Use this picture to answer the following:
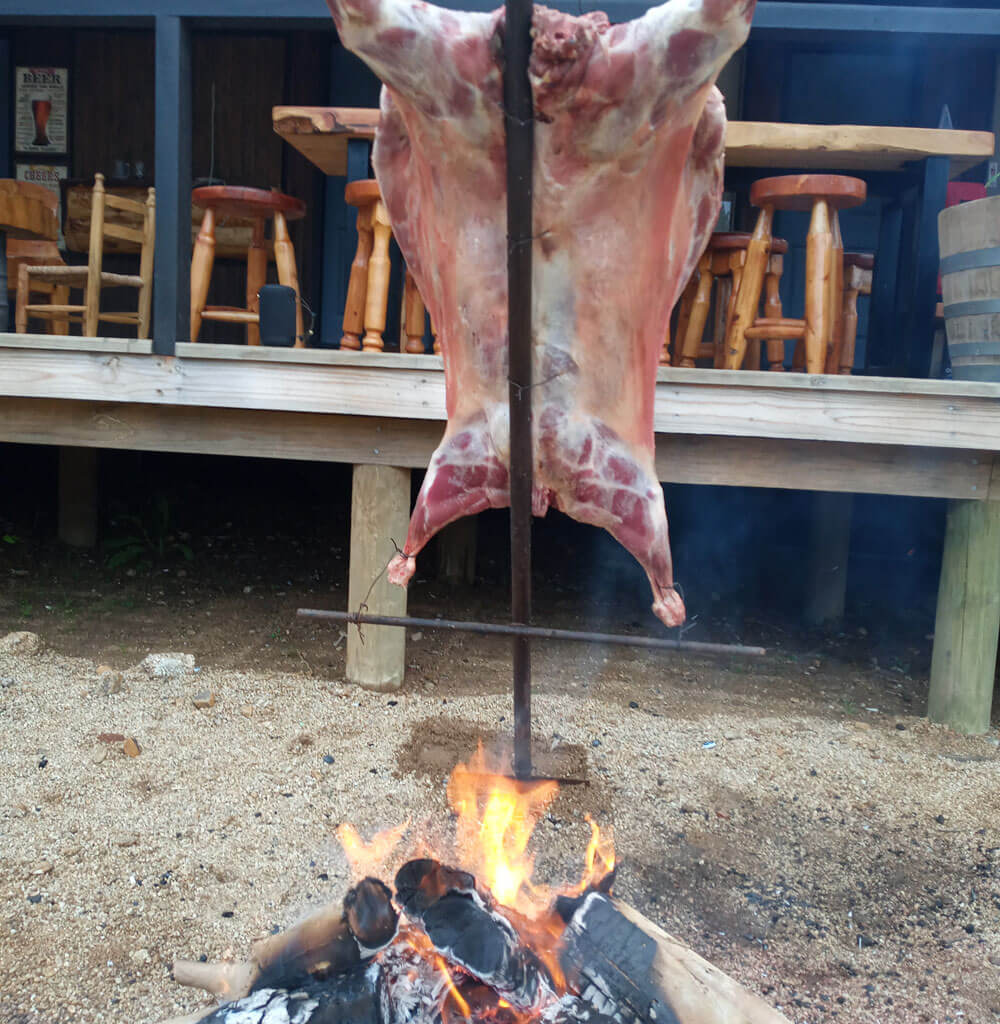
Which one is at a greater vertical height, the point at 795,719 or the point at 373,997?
the point at 373,997

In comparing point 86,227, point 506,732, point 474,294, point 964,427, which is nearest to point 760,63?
point 964,427

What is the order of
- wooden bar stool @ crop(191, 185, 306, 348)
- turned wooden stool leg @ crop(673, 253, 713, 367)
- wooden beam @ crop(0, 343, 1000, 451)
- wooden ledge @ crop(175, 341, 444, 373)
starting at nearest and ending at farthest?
wooden beam @ crop(0, 343, 1000, 451) → wooden ledge @ crop(175, 341, 444, 373) → wooden bar stool @ crop(191, 185, 306, 348) → turned wooden stool leg @ crop(673, 253, 713, 367)

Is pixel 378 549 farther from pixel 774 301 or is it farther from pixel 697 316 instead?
pixel 774 301

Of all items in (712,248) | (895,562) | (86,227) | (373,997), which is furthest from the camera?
(895,562)

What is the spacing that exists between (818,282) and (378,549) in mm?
2343

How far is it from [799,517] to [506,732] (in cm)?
468

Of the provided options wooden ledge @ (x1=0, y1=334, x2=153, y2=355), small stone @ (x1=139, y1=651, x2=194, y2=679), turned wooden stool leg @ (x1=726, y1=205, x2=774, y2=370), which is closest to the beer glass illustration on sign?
wooden ledge @ (x1=0, y1=334, x2=153, y2=355)

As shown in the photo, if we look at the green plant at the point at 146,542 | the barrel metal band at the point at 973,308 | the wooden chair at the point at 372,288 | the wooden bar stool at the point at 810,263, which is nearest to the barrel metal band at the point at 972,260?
the barrel metal band at the point at 973,308

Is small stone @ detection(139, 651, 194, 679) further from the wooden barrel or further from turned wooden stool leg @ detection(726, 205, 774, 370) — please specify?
the wooden barrel

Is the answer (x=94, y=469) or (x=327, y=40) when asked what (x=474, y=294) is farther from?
(x=327, y=40)

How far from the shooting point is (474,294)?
5.20ft

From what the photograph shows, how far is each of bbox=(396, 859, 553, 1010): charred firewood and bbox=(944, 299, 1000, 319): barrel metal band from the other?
3154 mm

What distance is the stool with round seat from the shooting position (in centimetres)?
457

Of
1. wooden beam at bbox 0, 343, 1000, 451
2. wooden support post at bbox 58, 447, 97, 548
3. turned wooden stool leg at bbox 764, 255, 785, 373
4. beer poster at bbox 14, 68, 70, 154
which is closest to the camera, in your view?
wooden beam at bbox 0, 343, 1000, 451
